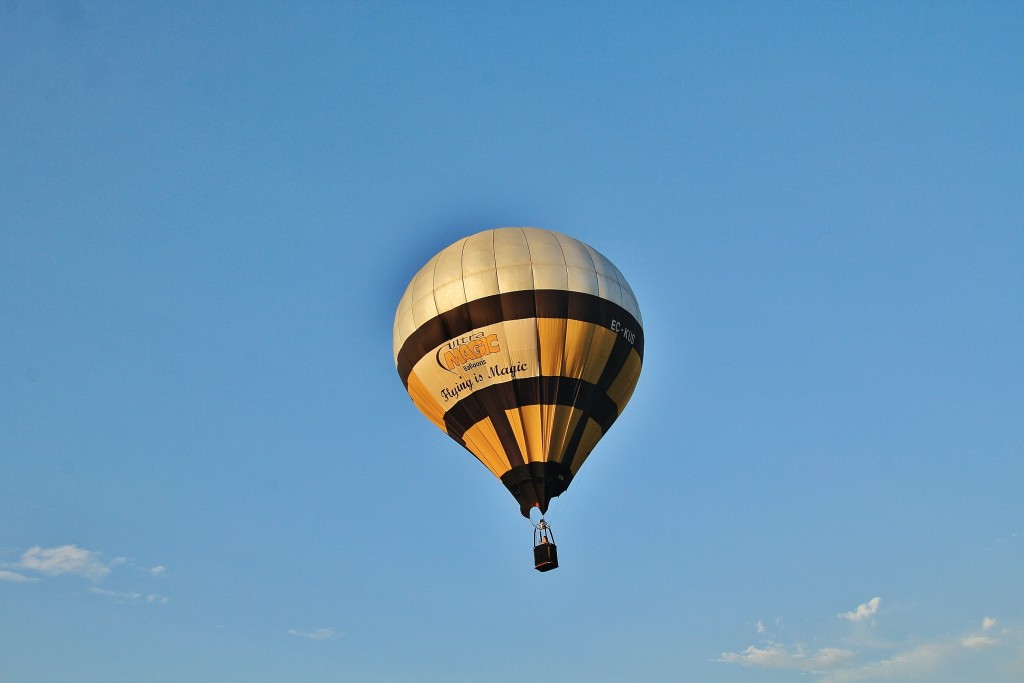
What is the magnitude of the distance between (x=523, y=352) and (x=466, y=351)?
1476 mm

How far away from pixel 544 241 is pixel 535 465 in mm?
5873

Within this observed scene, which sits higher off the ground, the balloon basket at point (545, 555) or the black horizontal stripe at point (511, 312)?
the black horizontal stripe at point (511, 312)

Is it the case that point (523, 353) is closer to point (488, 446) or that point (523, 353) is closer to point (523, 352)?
point (523, 352)

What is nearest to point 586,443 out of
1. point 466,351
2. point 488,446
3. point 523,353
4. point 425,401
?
point 488,446

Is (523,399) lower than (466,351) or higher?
lower

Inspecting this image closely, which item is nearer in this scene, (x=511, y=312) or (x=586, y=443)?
(x=511, y=312)

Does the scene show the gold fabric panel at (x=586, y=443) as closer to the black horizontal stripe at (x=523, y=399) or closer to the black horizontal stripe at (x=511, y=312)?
the black horizontal stripe at (x=523, y=399)

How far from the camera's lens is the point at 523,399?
26938 mm

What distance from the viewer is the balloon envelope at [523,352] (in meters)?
26.9

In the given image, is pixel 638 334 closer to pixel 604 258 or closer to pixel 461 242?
pixel 604 258

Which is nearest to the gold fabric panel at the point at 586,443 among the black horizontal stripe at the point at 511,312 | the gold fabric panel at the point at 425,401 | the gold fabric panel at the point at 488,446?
the gold fabric panel at the point at 488,446

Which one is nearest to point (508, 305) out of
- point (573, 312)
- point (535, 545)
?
point (573, 312)

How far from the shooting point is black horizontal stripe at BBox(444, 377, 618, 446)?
2694cm

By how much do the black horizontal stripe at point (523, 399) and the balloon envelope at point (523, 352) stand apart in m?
0.02
